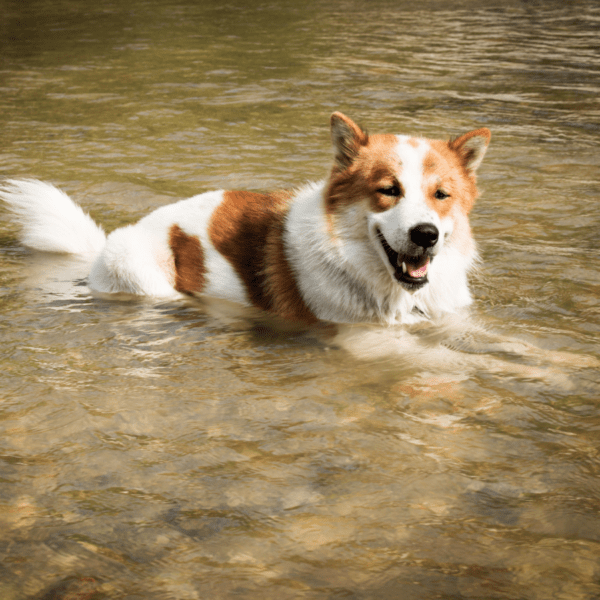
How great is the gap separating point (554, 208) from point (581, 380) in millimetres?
2931

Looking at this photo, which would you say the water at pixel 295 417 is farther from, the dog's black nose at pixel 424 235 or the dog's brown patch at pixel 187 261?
the dog's black nose at pixel 424 235

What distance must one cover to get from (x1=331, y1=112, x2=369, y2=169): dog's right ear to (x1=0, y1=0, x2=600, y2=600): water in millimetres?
1055

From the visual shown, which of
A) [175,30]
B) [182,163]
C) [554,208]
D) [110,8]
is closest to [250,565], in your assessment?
[554,208]

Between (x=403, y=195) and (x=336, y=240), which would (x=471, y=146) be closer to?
(x=403, y=195)

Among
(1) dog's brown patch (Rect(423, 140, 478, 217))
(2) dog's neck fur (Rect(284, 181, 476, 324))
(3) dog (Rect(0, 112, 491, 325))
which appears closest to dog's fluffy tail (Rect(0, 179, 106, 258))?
(3) dog (Rect(0, 112, 491, 325))

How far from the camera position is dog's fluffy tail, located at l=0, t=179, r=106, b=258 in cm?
521

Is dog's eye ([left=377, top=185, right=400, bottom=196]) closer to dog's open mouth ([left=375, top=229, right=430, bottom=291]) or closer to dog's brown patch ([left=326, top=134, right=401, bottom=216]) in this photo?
dog's brown patch ([left=326, top=134, right=401, bottom=216])

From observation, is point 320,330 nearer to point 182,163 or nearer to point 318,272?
point 318,272

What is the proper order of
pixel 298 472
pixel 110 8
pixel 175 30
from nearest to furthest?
1. pixel 298 472
2. pixel 175 30
3. pixel 110 8

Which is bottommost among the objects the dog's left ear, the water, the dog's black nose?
the water

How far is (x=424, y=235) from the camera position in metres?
3.85

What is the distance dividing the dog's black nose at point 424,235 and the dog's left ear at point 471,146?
2.51 ft

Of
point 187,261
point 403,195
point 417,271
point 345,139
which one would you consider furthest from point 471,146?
point 187,261

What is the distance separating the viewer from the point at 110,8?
19625 mm
